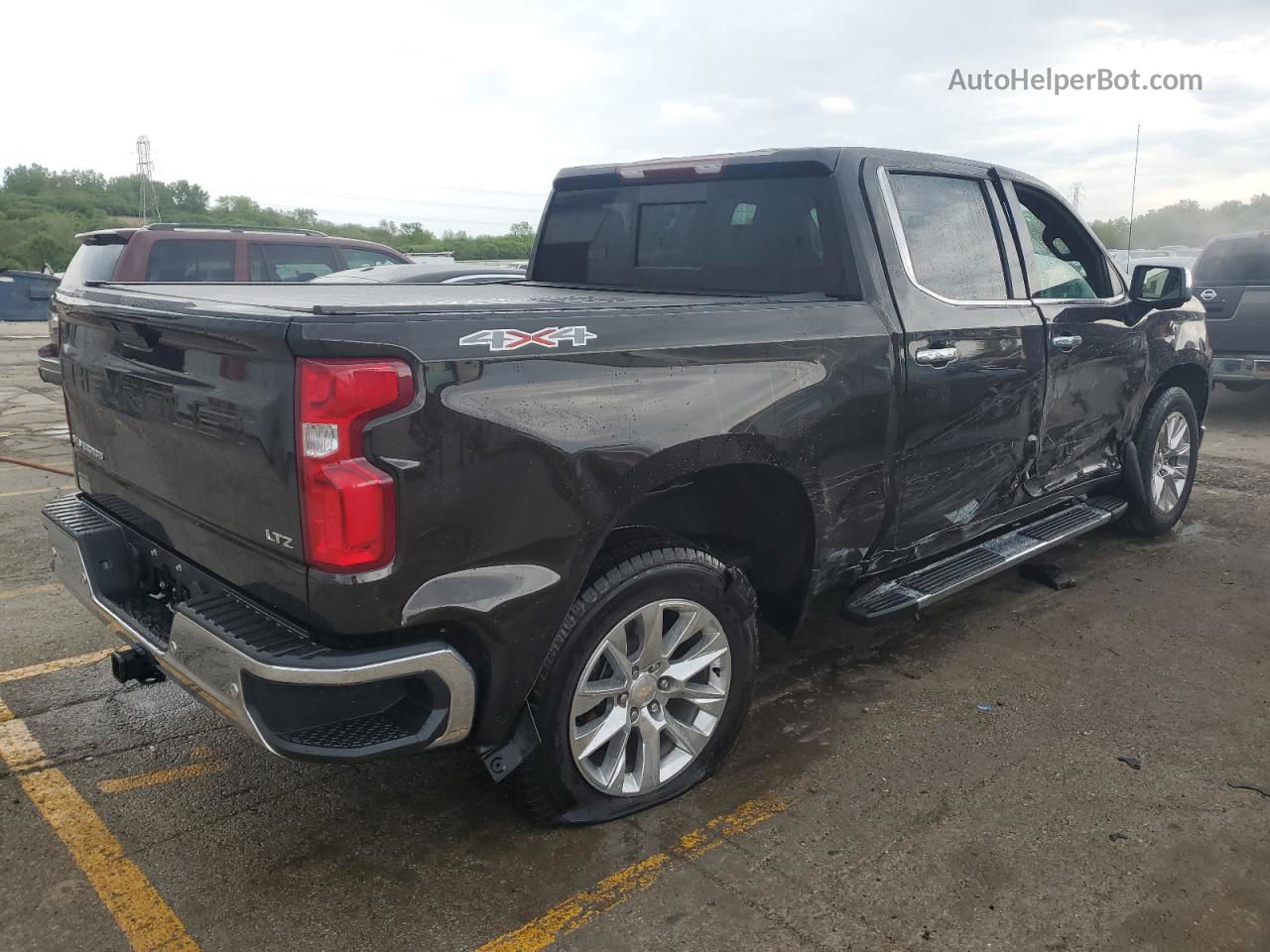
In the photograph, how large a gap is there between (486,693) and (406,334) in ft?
2.99

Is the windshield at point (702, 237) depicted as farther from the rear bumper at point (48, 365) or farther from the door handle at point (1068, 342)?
the rear bumper at point (48, 365)

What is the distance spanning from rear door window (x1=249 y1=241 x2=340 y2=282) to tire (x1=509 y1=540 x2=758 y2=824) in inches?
290

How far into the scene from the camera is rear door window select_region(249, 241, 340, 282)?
933 centimetres

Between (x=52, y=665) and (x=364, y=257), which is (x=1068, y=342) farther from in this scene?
(x=364, y=257)

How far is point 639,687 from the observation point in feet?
9.48

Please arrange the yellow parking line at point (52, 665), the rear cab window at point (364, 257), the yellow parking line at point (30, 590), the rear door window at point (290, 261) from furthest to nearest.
Answer: the rear cab window at point (364, 257)
the rear door window at point (290, 261)
the yellow parking line at point (30, 590)
the yellow parking line at point (52, 665)

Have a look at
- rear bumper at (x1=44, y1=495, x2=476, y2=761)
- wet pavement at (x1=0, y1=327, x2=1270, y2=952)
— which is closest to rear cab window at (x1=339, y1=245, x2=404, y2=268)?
wet pavement at (x1=0, y1=327, x2=1270, y2=952)

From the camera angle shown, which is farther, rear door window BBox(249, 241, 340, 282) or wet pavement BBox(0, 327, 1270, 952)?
rear door window BBox(249, 241, 340, 282)

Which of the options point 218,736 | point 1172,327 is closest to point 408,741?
point 218,736

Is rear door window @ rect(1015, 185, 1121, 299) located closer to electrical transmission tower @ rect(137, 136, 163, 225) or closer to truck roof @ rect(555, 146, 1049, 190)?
truck roof @ rect(555, 146, 1049, 190)

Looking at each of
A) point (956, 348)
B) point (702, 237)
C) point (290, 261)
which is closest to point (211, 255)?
point (290, 261)

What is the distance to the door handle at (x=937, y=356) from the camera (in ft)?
11.6

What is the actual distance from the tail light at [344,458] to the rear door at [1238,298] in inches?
358

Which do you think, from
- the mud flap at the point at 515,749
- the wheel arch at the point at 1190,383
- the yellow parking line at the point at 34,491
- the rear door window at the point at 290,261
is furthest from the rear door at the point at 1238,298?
the yellow parking line at the point at 34,491
